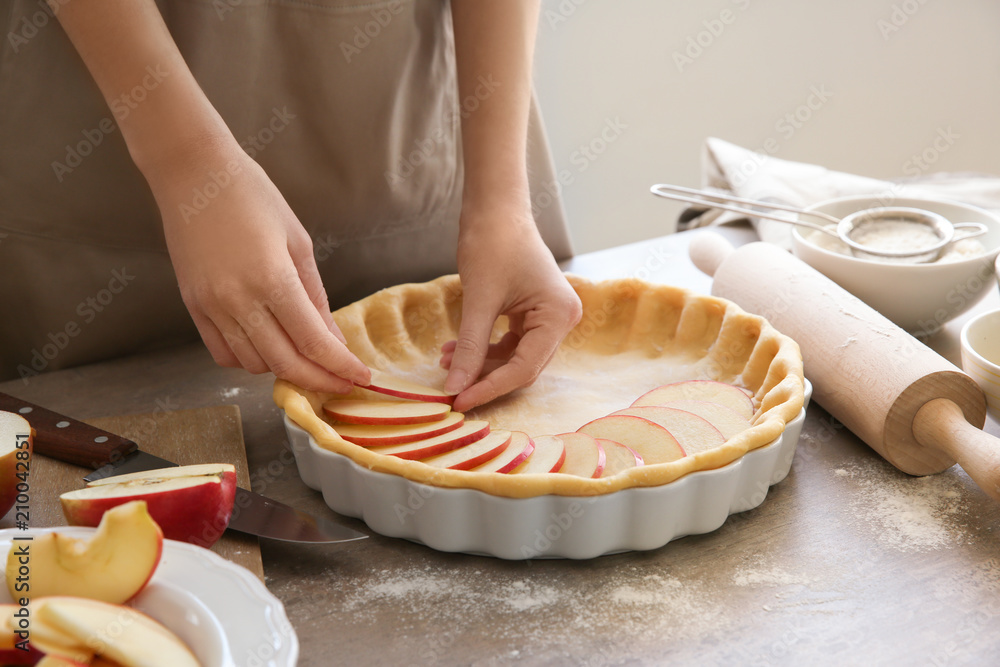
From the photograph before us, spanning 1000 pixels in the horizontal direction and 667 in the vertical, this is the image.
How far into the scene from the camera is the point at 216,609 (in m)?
0.92

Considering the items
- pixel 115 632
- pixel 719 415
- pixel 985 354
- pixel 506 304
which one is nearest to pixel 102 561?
pixel 115 632

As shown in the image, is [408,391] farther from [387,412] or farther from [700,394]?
[700,394]

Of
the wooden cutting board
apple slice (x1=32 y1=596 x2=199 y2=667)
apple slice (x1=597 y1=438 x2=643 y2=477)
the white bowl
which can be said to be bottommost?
the wooden cutting board

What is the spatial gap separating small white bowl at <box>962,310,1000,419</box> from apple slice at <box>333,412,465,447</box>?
903mm

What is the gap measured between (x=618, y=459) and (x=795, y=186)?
1614 millimetres

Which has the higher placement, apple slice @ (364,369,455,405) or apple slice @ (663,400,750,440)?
apple slice @ (663,400,750,440)

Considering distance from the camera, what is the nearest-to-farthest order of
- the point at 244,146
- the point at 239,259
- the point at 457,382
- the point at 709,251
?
the point at 239,259 → the point at 457,382 → the point at 244,146 → the point at 709,251

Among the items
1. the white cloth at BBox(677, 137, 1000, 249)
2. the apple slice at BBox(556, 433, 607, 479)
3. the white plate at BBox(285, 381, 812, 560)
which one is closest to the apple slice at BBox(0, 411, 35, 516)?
the white plate at BBox(285, 381, 812, 560)

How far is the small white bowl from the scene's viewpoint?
1.35 metres

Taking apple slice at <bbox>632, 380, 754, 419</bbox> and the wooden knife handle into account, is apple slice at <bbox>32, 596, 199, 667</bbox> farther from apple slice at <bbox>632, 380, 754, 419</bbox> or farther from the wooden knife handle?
apple slice at <bbox>632, 380, 754, 419</bbox>

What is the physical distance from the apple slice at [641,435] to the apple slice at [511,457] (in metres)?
0.12

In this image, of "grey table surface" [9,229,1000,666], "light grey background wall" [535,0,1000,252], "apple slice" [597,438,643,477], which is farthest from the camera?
"light grey background wall" [535,0,1000,252]

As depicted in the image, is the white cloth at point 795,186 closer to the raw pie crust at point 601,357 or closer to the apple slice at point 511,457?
the raw pie crust at point 601,357

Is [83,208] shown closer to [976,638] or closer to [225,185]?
[225,185]
